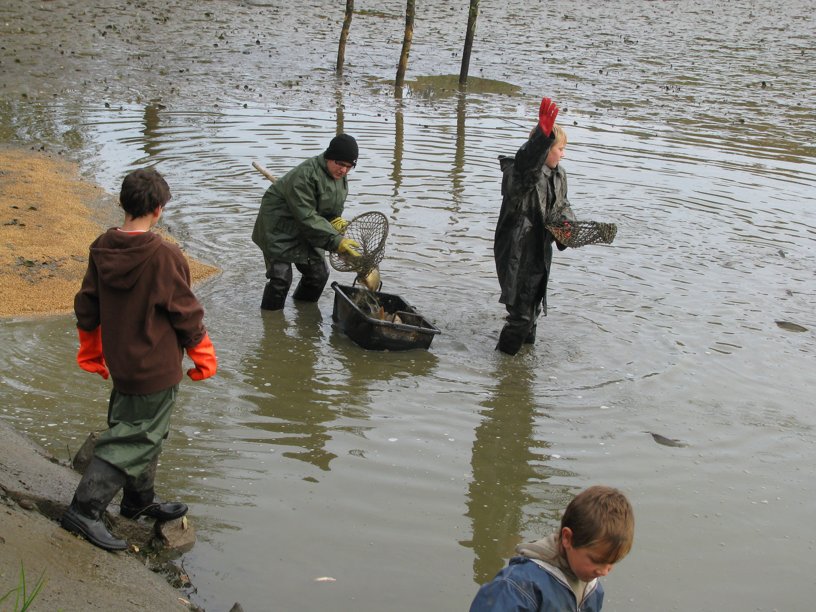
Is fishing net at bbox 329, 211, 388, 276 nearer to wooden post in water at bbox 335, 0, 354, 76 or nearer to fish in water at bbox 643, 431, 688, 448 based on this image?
fish in water at bbox 643, 431, 688, 448

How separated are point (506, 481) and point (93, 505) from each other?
8.34 ft

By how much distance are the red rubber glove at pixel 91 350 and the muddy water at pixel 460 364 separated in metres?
1.08

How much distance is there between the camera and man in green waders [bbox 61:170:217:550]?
4.20 m

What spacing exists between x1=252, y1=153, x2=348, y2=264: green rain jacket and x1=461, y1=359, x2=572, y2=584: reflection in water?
1.99 meters

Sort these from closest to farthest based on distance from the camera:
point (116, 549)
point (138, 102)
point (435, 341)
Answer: point (116, 549) → point (435, 341) → point (138, 102)

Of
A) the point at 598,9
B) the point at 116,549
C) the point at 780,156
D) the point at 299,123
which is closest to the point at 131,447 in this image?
the point at 116,549

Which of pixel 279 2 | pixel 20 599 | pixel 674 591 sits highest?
pixel 279 2

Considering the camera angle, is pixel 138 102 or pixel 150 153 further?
pixel 138 102

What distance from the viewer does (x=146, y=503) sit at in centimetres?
473

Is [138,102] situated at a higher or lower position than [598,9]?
lower

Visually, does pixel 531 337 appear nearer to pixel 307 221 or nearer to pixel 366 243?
pixel 366 243

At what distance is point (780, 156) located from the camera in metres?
15.9

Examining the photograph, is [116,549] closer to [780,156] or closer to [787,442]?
[787,442]

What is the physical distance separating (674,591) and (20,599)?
302cm
